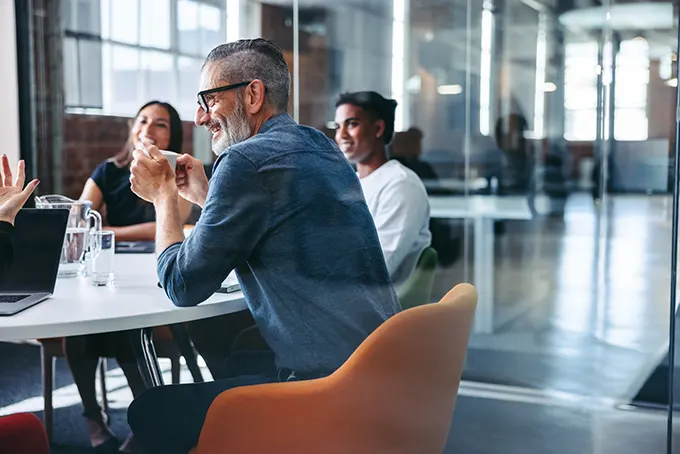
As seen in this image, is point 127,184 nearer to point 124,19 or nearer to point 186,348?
point 124,19

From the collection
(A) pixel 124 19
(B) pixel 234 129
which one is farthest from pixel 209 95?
(A) pixel 124 19

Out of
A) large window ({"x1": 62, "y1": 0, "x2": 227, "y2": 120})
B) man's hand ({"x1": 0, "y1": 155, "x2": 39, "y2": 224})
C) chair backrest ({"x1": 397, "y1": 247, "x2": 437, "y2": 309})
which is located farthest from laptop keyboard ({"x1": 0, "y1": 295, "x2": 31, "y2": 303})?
chair backrest ({"x1": 397, "y1": 247, "x2": 437, "y2": 309})

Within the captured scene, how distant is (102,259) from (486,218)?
215 cm

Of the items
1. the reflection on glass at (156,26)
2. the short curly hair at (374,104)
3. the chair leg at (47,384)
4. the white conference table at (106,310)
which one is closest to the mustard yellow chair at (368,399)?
the white conference table at (106,310)

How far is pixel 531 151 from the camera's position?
3.71m

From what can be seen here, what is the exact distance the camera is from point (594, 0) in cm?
354

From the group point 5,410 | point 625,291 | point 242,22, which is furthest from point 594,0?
point 5,410

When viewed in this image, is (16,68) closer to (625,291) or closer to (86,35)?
(86,35)

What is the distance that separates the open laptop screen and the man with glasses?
239 mm

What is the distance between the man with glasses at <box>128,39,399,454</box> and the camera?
166 cm

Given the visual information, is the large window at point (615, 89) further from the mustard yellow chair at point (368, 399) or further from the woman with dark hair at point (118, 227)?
the mustard yellow chair at point (368, 399)

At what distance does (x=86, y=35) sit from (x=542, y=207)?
2299mm

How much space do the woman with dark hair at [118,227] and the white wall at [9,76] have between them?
1184 millimetres

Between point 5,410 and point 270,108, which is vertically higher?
point 270,108
